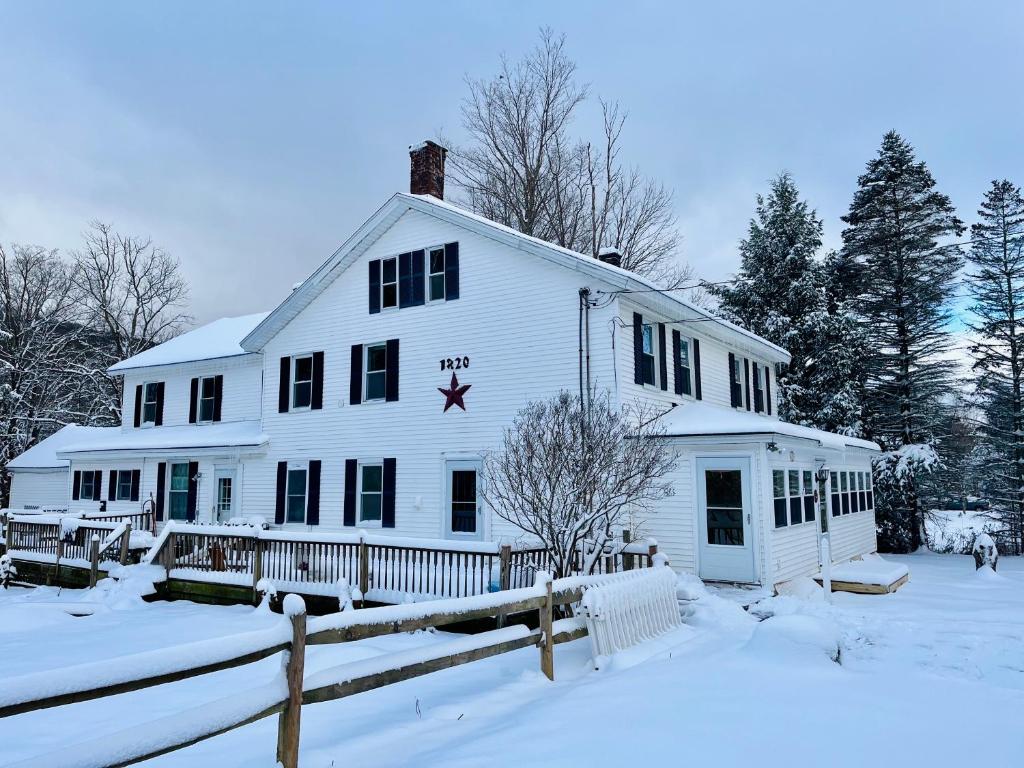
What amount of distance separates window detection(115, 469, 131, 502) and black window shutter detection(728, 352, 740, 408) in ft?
65.8

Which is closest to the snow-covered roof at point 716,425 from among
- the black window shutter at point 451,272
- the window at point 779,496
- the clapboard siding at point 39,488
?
the window at point 779,496

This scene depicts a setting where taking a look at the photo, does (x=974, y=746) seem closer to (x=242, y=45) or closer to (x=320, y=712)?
(x=320, y=712)

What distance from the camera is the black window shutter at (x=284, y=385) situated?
1958 cm

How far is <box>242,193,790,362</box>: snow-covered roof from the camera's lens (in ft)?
48.3

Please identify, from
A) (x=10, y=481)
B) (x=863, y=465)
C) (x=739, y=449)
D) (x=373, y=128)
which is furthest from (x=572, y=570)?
(x=10, y=481)

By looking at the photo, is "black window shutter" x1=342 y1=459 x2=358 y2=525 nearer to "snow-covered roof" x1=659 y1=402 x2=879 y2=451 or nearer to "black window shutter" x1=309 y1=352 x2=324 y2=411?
"black window shutter" x1=309 y1=352 x2=324 y2=411

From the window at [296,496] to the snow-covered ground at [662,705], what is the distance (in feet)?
29.0

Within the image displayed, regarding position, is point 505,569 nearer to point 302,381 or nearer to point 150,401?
point 302,381

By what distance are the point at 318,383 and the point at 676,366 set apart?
9.68m

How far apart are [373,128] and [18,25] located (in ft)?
39.4

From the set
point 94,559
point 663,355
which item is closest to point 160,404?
point 94,559

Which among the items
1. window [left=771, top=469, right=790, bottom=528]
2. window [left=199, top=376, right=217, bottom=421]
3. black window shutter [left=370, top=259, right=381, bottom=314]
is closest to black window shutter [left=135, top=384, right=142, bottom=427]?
window [left=199, top=376, right=217, bottom=421]

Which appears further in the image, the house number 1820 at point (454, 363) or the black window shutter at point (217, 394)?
the black window shutter at point (217, 394)

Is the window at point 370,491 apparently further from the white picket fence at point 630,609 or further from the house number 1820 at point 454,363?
the white picket fence at point 630,609
